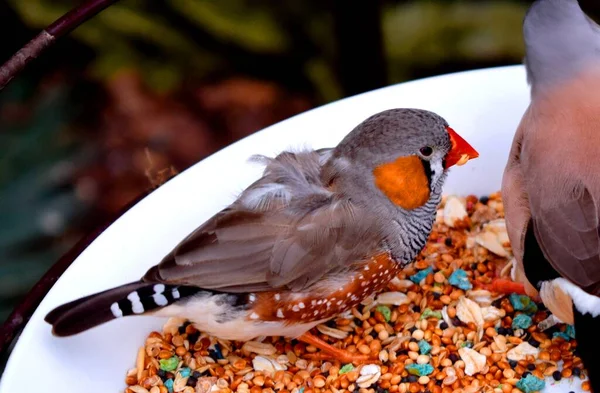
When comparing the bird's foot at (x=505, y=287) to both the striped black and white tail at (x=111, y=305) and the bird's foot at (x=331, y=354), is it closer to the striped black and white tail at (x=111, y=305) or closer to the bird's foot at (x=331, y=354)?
the bird's foot at (x=331, y=354)

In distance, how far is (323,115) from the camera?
6.19 ft

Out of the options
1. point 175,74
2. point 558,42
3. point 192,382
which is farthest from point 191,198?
point 175,74

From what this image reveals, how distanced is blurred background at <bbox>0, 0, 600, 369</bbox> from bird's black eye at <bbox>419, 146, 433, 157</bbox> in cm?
98

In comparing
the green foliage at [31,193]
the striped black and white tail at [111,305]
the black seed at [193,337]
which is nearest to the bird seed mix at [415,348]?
the black seed at [193,337]

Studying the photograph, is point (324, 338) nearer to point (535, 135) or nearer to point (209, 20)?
point (535, 135)

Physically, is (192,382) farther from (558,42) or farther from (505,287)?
(558,42)

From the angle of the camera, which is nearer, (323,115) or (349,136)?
(349,136)

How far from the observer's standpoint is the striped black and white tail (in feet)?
4.83

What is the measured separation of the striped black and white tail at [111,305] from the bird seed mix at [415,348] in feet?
0.67

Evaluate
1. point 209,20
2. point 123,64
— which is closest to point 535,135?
point 209,20

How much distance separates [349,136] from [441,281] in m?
0.42

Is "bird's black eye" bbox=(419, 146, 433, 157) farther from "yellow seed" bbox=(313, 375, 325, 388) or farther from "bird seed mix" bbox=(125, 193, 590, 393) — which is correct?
"yellow seed" bbox=(313, 375, 325, 388)

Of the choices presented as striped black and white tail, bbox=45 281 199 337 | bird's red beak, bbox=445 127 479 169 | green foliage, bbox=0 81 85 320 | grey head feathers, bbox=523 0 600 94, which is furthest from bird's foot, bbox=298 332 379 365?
green foliage, bbox=0 81 85 320

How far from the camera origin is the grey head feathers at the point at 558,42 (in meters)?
1.65
